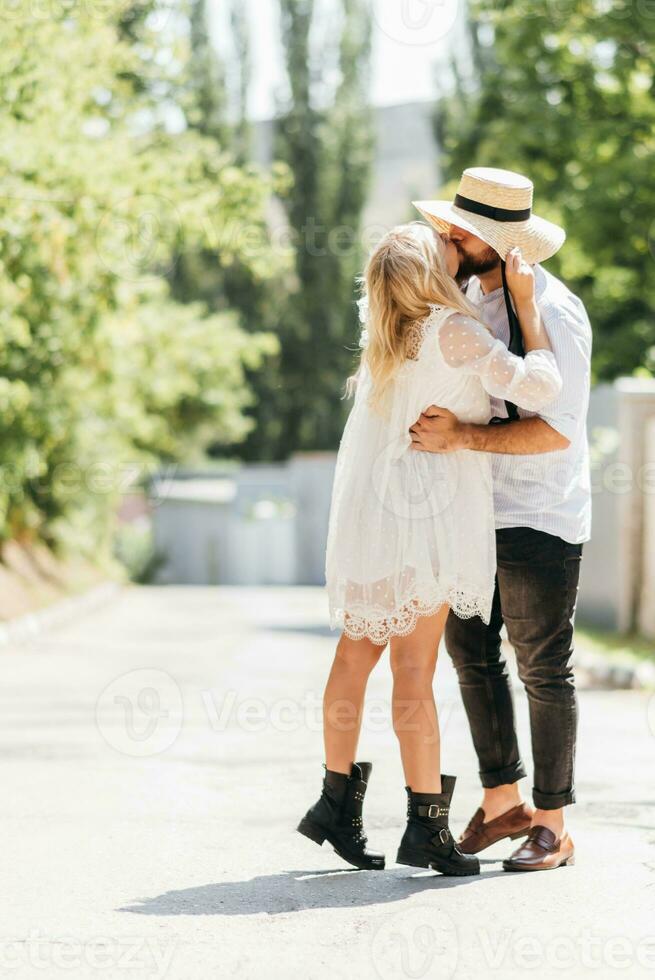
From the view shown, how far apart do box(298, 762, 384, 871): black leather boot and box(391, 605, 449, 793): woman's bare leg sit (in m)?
0.17

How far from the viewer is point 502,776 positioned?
189 inches

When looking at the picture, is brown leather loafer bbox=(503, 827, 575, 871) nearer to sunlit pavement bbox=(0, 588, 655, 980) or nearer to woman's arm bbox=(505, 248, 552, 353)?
sunlit pavement bbox=(0, 588, 655, 980)

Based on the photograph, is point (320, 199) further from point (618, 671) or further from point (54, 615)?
point (618, 671)

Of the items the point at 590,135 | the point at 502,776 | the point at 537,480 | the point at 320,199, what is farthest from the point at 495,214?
the point at 320,199

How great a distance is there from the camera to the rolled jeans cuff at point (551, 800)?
457cm

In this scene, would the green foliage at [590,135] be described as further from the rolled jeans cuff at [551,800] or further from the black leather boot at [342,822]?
the black leather boot at [342,822]

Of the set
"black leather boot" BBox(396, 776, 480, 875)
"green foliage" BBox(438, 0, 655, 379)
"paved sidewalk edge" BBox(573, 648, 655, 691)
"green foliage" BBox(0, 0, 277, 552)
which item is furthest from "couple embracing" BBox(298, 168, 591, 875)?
"green foliage" BBox(438, 0, 655, 379)

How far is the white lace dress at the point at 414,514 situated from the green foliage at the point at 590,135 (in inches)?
568

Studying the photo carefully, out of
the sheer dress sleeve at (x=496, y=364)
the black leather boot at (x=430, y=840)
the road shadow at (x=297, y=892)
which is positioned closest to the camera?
the road shadow at (x=297, y=892)

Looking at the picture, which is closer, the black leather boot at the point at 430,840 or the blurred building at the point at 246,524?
the black leather boot at the point at 430,840

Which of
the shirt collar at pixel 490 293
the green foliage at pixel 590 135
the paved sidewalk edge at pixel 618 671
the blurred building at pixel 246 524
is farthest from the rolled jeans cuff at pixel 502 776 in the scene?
the blurred building at pixel 246 524

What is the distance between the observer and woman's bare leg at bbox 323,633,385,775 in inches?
177

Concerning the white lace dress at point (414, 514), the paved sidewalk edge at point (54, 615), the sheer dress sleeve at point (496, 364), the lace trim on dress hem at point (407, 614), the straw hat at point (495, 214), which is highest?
the straw hat at point (495, 214)

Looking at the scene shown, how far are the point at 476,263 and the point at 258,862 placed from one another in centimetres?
188
